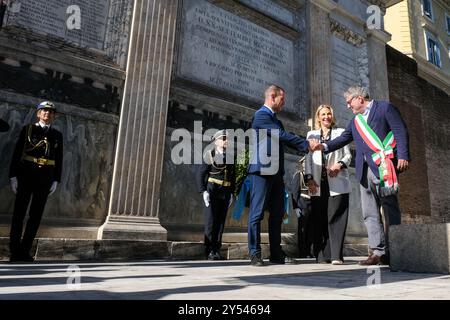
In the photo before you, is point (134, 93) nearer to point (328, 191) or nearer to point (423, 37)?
point (328, 191)

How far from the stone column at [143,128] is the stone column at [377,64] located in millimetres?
6586

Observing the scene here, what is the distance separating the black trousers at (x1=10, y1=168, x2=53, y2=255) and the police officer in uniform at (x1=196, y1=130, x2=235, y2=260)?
194cm

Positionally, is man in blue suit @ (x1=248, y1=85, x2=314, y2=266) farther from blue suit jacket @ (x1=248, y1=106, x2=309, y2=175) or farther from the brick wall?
the brick wall

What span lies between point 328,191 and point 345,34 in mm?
7080

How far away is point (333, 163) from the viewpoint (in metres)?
4.45

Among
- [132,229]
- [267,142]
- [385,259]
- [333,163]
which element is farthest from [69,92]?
[385,259]

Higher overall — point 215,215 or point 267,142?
point 267,142

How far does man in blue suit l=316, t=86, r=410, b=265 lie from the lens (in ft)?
11.8

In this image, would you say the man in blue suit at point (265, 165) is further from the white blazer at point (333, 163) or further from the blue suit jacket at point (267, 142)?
the white blazer at point (333, 163)

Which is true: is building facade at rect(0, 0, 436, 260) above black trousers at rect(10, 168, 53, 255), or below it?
above

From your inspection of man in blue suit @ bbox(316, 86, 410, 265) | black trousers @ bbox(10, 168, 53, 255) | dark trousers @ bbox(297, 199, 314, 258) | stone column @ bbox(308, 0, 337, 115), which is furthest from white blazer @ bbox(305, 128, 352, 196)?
stone column @ bbox(308, 0, 337, 115)

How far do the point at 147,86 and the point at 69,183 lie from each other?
1914 mm
